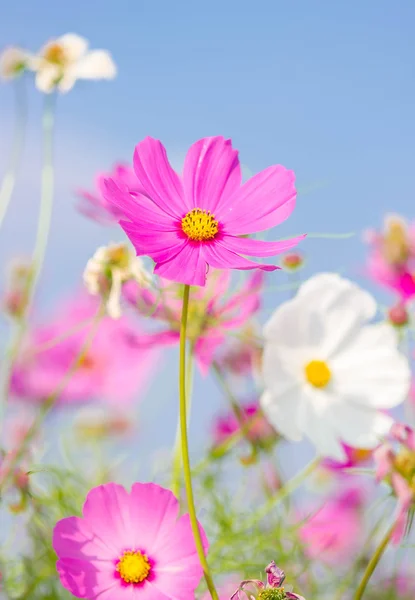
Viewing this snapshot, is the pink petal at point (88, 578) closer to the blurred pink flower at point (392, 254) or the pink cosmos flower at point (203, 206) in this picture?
the pink cosmos flower at point (203, 206)

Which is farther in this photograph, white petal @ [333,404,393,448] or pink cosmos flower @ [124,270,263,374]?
pink cosmos flower @ [124,270,263,374]

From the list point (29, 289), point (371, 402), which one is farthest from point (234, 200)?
point (29, 289)

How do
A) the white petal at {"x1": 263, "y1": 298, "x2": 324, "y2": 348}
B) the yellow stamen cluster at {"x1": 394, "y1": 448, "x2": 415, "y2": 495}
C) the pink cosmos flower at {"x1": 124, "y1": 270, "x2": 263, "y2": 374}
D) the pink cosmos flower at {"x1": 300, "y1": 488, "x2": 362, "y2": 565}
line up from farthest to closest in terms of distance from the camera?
1. the pink cosmos flower at {"x1": 300, "y1": 488, "x2": 362, "y2": 565}
2. the pink cosmos flower at {"x1": 124, "y1": 270, "x2": 263, "y2": 374}
3. the white petal at {"x1": 263, "y1": 298, "x2": 324, "y2": 348}
4. the yellow stamen cluster at {"x1": 394, "y1": 448, "x2": 415, "y2": 495}

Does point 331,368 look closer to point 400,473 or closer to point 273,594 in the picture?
point 400,473

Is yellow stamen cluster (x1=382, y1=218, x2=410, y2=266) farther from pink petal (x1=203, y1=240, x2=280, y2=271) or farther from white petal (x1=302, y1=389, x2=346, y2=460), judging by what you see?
pink petal (x1=203, y1=240, x2=280, y2=271)

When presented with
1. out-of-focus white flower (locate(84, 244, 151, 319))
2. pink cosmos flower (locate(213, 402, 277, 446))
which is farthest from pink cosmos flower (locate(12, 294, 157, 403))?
out-of-focus white flower (locate(84, 244, 151, 319))

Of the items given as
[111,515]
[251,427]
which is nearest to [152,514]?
[111,515]
